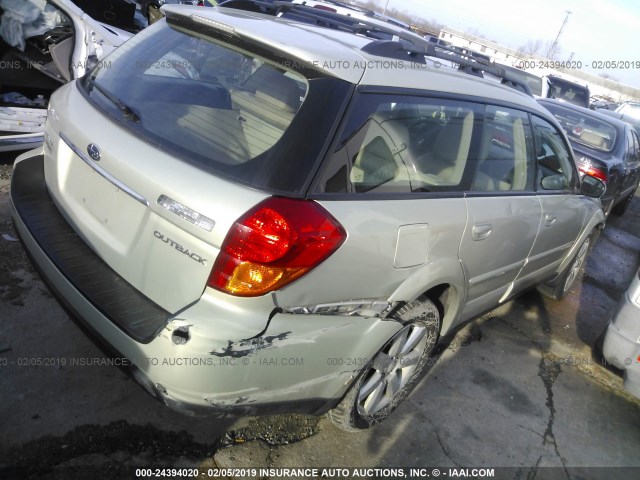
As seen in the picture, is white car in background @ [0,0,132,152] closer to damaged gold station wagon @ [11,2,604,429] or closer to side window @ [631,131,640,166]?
damaged gold station wagon @ [11,2,604,429]

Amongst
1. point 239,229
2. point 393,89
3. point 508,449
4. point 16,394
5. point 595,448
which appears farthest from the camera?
point 595,448

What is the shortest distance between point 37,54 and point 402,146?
203 inches

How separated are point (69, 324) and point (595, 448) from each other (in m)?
3.15

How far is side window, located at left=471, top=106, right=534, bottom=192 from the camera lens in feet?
8.80

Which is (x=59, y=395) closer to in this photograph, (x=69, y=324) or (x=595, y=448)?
(x=69, y=324)

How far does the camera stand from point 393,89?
2.08m

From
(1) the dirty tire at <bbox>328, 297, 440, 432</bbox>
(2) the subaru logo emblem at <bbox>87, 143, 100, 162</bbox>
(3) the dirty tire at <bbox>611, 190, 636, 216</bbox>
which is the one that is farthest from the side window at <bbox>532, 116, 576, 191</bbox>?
(3) the dirty tire at <bbox>611, 190, 636, 216</bbox>

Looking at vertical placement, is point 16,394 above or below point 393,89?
below

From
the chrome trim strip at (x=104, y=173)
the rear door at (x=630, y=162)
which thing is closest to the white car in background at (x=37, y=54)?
the chrome trim strip at (x=104, y=173)

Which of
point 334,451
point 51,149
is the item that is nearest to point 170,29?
point 51,149

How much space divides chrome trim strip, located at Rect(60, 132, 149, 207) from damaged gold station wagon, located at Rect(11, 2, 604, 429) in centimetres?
1

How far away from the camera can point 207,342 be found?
170 centimetres

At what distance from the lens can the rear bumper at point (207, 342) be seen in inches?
67.7

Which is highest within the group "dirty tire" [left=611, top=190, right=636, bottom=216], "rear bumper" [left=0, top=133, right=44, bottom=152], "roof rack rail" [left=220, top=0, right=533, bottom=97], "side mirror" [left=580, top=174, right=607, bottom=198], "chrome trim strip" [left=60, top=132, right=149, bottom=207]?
"roof rack rail" [left=220, top=0, right=533, bottom=97]
